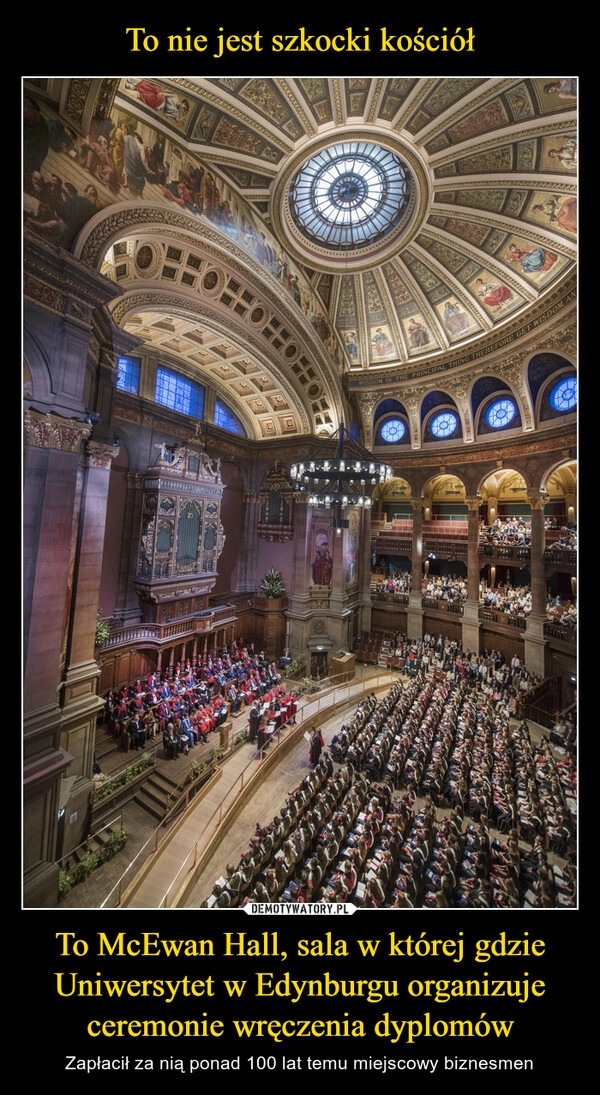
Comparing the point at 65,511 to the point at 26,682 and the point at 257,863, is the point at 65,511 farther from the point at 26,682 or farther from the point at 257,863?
the point at 257,863

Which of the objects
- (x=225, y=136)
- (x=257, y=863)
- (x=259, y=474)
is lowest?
(x=257, y=863)

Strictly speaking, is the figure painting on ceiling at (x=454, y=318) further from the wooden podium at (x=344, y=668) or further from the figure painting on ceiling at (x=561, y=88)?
the wooden podium at (x=344, y=668)

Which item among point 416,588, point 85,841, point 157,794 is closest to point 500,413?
point 416,588

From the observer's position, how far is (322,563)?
62.7ft

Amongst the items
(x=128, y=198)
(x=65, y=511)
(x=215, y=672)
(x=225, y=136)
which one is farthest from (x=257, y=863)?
(x=225, y=136)

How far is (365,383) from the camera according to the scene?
20297mm

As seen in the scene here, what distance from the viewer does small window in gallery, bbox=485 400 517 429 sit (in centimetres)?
1758

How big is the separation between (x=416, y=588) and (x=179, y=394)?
50.4 ft

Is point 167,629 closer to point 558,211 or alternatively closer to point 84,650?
point 84,650

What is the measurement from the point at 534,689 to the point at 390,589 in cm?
895

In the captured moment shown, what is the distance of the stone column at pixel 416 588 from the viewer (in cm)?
2006

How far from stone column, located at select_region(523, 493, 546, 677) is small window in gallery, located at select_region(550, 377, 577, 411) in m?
3.70

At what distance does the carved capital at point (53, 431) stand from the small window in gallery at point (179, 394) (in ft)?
33.1

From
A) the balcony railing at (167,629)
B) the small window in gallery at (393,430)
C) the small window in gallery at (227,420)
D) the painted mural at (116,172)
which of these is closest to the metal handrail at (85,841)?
the balcony railing at (167,629)
